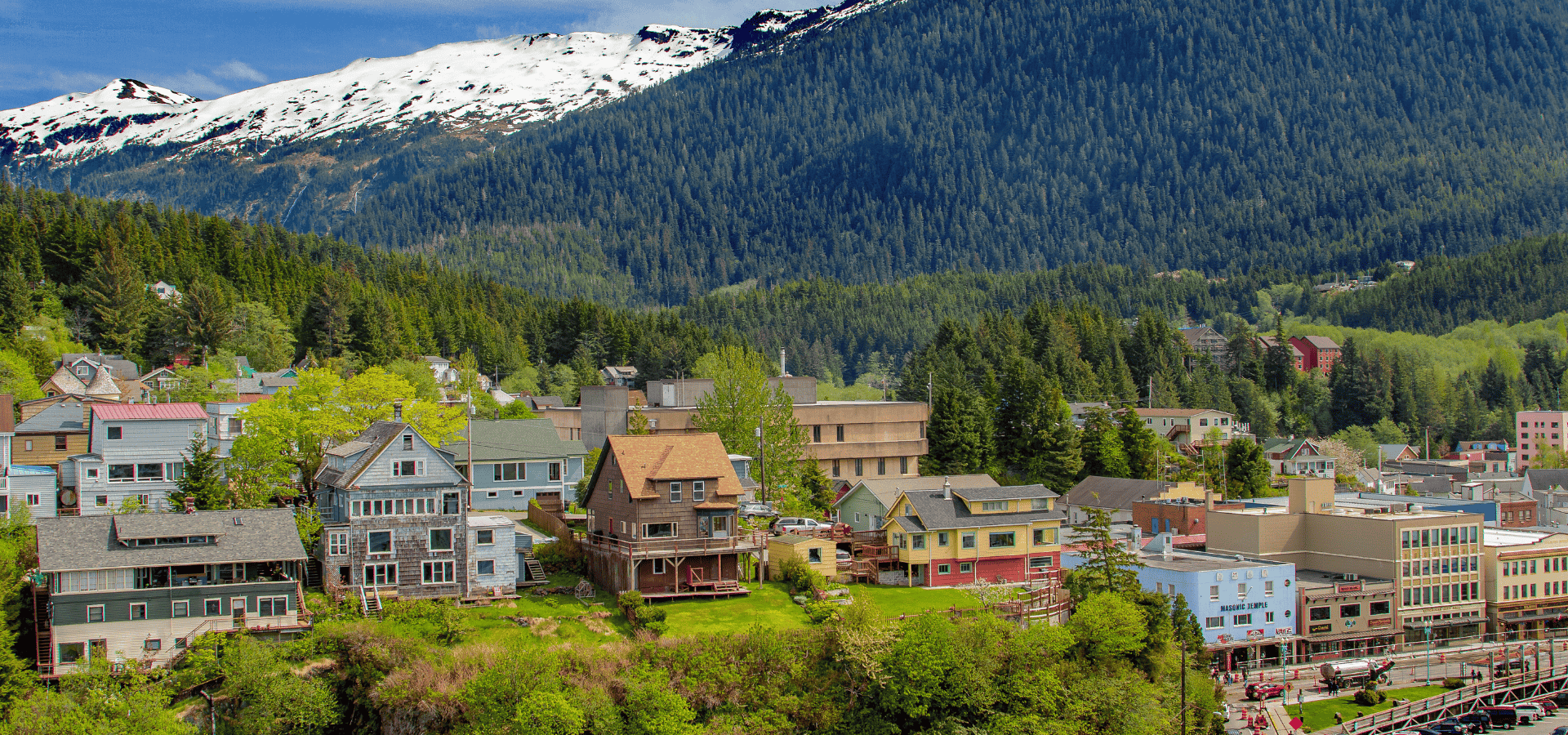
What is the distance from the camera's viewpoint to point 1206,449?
12119cm

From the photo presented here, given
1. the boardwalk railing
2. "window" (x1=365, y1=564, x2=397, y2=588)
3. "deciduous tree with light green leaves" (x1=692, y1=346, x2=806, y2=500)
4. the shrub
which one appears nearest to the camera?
"window" (x1=365, y1=564, x2=397, y2=588)

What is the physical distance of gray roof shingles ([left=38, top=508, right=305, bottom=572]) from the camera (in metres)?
53.5

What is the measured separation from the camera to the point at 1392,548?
289ft

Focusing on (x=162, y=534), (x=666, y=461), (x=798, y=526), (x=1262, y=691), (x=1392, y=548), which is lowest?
(x=1262, y=691)

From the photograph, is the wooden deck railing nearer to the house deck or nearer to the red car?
the house deck

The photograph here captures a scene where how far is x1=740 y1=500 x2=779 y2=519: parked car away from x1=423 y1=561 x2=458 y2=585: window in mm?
20316

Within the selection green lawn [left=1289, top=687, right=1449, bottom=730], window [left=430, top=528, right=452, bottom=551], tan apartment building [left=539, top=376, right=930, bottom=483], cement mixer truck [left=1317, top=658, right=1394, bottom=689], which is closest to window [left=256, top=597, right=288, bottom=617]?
window [left=430, top=528, right=452, bottom=551]

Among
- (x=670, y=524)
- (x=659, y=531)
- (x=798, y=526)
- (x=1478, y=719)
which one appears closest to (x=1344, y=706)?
(x=1478, y=719)

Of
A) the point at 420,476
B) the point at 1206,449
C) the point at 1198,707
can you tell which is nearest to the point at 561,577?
the point at 420,476

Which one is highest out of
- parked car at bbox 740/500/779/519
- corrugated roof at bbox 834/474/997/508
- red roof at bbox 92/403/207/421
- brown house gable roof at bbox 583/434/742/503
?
red roof at bbox 92/403/207/421

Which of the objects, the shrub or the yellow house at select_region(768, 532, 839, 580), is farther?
the shrub

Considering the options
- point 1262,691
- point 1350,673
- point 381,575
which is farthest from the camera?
point 1350,673

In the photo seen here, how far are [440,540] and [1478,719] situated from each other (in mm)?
62934

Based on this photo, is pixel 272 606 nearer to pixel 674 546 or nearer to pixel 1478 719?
pixel 674 546
